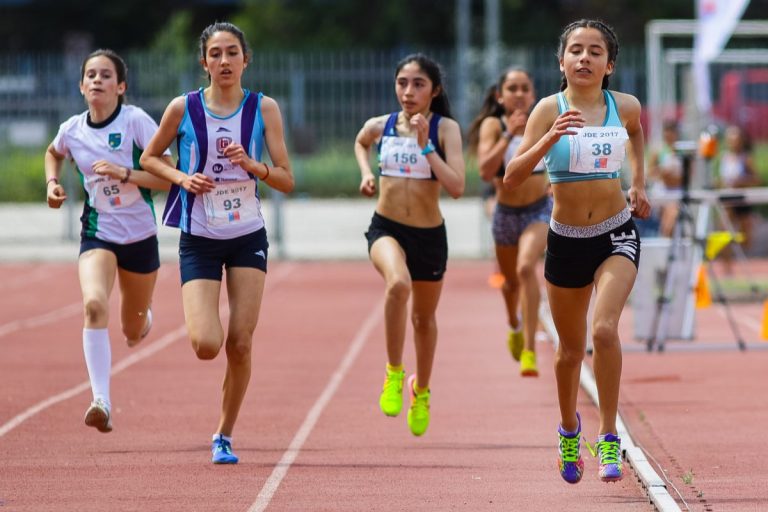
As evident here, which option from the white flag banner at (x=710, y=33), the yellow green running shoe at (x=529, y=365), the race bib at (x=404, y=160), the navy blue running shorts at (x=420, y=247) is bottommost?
the yellow green running shoe at (x=529, y=365)

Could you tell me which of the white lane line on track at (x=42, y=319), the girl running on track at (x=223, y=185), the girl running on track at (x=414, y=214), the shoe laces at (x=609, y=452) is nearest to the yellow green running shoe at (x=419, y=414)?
the girl running on track at (x=414, y=214)

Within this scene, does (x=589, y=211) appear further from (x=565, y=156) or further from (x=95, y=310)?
(x=95, y=310)

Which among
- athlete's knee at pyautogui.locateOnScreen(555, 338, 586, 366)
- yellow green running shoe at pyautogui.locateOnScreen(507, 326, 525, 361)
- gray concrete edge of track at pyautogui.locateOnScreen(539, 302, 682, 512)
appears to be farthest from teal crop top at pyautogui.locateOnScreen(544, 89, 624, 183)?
yellow green running shoe at pyautogui.locateOnScreen(507, 326, 525, 361)

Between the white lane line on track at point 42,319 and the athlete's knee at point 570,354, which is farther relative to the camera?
the white lane line on track at point 42,319

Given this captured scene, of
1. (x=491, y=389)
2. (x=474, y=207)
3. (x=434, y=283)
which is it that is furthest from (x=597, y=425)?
(x=474, y=207)

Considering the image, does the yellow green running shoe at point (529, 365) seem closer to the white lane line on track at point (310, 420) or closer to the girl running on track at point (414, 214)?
the white lane line on track at point (310, 420)

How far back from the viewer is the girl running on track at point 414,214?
340 inches

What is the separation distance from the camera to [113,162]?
8617mm

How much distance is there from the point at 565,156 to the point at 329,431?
293cm

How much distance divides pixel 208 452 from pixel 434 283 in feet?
5.22

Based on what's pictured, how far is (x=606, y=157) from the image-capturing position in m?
6.97

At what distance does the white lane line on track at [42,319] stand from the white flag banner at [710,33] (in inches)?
305

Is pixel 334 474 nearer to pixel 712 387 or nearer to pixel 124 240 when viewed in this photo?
pixel 124 240

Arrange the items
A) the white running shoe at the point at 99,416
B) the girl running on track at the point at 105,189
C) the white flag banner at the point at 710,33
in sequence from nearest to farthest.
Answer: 1. the white running shoe at the point at 99,416
2. the girl running on track at the point at 105,189
3. the white flag banner at the point at 710,33
